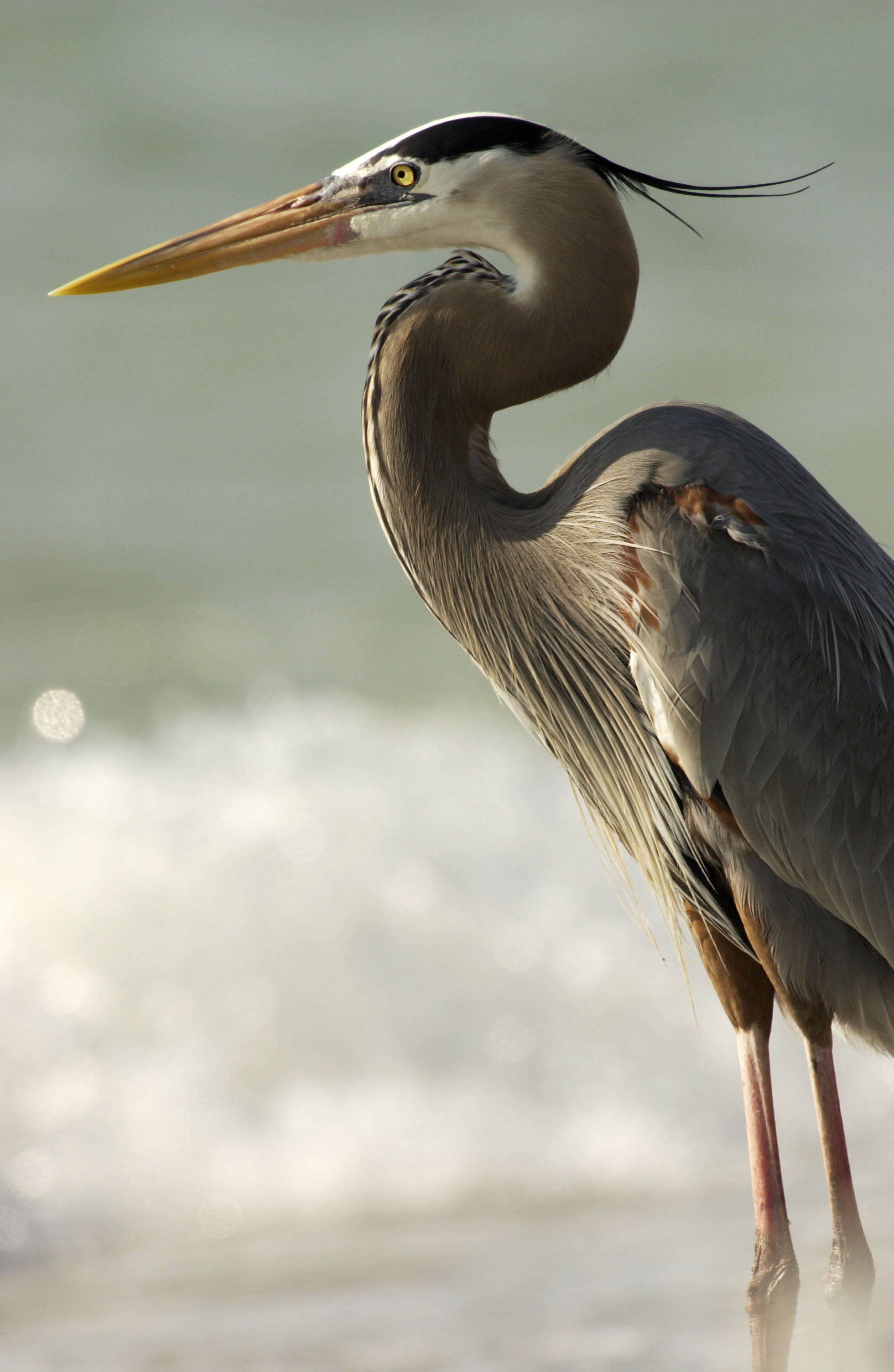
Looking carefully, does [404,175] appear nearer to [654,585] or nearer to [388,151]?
[388,151]

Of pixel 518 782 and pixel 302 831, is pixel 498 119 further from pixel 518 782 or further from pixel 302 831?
pixel 518 782

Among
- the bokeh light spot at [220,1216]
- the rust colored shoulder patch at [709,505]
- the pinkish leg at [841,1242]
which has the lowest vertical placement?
the pinkish leg at [841,1242]

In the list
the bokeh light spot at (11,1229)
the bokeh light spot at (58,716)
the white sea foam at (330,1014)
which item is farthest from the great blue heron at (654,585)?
the bokeh light spot at (58,716)

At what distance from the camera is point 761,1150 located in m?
2.77

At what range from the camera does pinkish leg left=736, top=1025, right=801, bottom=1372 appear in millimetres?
2734

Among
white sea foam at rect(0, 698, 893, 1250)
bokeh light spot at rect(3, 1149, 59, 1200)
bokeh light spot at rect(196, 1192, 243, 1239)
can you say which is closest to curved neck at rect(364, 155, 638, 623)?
white sea foam at rect(0, 698, 893, 1250)

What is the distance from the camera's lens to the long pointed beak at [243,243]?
9.12 ft

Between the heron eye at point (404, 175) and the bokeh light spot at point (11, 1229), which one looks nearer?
the heron eye at point (404, 175)

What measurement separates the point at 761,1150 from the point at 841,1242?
0.21 m

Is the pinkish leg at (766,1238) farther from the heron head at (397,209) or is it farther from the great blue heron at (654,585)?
the heron head at (397,209)

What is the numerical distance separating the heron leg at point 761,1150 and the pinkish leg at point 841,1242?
8 centimetres

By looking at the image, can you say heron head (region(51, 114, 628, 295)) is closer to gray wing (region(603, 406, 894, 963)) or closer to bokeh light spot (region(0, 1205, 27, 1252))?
gray wing (region(603, 406, 894, 963))

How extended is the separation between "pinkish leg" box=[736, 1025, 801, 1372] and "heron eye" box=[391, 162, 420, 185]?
68.4 inches

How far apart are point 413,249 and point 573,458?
50cm
